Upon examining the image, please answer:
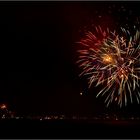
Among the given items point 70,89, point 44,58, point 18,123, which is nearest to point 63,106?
point 70,89

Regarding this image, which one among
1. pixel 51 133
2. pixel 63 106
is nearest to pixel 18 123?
pixel 51 133

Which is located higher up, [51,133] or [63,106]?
[63,106]

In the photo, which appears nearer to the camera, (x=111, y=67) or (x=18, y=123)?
(x=18, y=123)

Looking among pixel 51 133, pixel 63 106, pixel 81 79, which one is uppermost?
pixel 81 79

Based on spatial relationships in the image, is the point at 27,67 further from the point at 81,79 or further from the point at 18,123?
the point at 18,123

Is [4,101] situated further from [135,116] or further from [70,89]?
[135,116]

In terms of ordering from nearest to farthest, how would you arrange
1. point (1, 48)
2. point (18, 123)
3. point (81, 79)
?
point (18, 123)
point (1, 48)
point (81, 79)

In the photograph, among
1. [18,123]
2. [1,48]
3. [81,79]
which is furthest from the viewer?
[81,79]

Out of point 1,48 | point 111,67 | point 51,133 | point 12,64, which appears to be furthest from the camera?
point 12,64

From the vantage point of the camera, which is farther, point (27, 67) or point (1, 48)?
point (27, 67)
